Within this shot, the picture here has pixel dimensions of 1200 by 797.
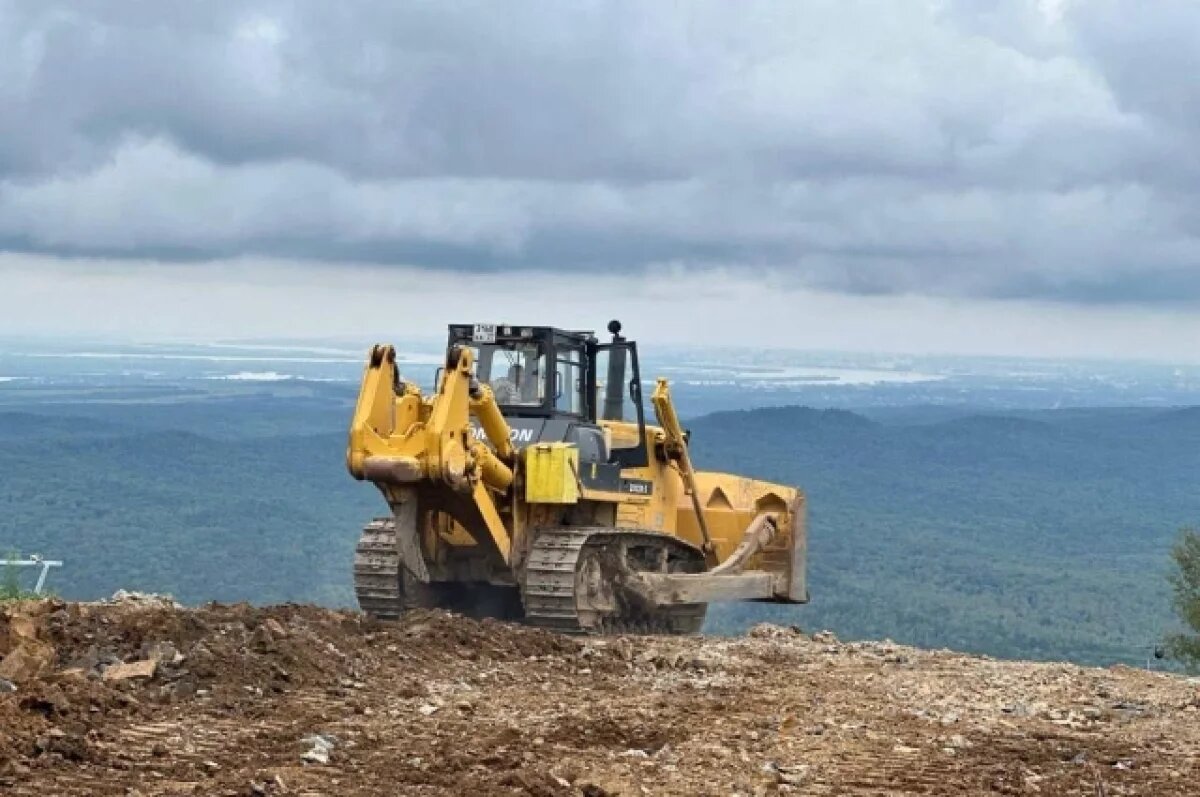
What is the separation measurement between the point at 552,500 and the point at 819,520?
382 feet

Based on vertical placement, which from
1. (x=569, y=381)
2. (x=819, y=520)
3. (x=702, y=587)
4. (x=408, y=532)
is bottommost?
(x=819, y=520)

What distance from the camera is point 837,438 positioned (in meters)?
191

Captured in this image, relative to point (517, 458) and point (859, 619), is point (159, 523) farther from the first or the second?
point (517, 458)

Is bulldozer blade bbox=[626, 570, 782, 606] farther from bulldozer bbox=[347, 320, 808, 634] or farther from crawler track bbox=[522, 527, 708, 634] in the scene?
crawler track bbox=[522, 527, 708, 634]

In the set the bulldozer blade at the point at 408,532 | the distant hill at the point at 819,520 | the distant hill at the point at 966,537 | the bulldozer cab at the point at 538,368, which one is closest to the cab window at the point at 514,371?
the bulldozer cab at the point at 538,368

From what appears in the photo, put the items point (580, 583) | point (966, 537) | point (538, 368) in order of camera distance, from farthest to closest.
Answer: point (966, 537) → point (538, 368) → point (580, 583)

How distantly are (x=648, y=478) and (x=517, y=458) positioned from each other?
2721 mm

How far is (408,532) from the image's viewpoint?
53.9 feet

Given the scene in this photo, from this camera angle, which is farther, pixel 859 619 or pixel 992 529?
pixel 992 529

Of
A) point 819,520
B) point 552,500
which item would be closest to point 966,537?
point 819,520

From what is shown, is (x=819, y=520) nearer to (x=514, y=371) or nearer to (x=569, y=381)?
(x=569, y=381)

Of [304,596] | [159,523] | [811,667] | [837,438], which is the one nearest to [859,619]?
[304,596]

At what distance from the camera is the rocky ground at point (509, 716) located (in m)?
Answer: 9.48

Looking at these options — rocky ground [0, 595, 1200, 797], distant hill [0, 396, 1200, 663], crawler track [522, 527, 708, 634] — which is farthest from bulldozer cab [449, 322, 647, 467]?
distant hill [0, 396, 1200, 663]
